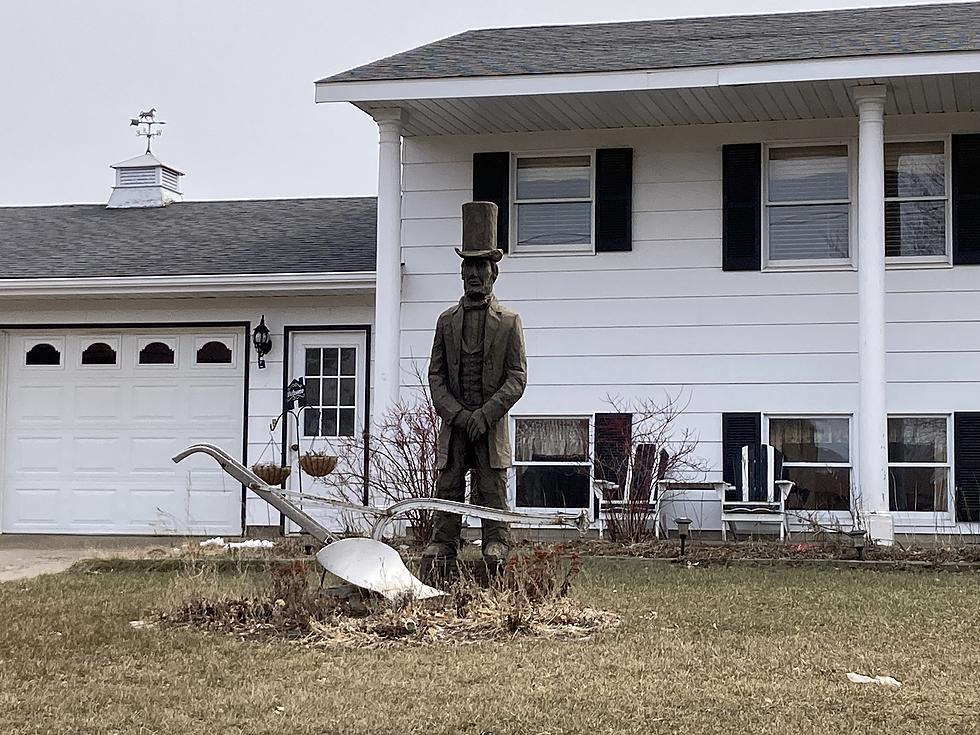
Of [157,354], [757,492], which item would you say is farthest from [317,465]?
[757,492]

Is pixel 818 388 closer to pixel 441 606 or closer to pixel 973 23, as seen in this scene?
pixel 973 23

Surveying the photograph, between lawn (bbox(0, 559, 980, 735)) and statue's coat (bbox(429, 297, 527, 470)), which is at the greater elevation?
statue's coat (bbox(429, 297, 527, 470))

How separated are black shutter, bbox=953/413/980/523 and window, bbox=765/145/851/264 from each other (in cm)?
204

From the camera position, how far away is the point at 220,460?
28.7 ft

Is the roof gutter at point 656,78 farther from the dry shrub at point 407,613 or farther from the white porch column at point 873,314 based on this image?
the dry shrub at point 407,613

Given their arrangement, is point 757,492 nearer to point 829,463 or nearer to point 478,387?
point 829,463

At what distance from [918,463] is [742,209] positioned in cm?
308

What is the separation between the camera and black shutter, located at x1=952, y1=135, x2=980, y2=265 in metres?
13.5

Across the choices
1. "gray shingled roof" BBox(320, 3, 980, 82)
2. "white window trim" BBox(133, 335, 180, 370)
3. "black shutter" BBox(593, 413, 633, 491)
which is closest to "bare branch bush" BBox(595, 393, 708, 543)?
"black shutter" BBox(593, 413, 633, 491)

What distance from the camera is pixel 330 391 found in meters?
15.2

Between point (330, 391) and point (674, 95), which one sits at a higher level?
point (674, 95)

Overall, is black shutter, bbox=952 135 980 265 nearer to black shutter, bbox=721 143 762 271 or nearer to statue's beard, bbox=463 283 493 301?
black shutter, bbox=721 143 762 271

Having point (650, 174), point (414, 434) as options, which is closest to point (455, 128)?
point (650, 174)

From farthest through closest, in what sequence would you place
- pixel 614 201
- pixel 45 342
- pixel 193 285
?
pixel 45 342 < pixel 193 285 < pixel 614 201
